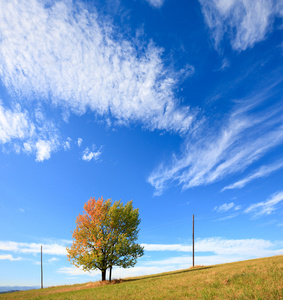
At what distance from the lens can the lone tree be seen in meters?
31.0

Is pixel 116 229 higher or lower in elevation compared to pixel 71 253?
higher

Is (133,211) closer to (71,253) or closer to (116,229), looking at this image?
(116,229)

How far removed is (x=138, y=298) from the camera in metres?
15.7

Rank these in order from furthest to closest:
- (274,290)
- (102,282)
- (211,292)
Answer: (102,282)
(211,292)
(274,290)

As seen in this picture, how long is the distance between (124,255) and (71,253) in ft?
25.4

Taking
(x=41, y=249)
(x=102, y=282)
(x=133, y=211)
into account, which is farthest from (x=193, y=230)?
(x=41, y=249)

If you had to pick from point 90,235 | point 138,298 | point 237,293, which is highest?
Answer: point 90,235

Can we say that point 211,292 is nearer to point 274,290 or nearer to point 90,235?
point 274,290

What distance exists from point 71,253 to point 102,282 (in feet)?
19.7

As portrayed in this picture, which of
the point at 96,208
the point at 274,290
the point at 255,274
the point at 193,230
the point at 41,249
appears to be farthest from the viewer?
the point at 41,249

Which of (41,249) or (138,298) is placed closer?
(138,298)

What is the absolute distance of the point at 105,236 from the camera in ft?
105

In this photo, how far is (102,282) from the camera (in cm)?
3095

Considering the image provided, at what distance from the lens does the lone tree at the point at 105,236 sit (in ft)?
102
